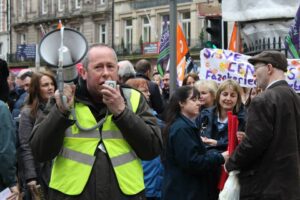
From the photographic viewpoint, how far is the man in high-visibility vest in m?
3.68

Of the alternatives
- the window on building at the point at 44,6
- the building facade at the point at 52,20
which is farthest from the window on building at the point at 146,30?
the window on building at the point at 44,6

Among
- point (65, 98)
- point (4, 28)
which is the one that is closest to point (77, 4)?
point (4, 28)

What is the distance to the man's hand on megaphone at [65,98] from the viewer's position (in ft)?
11.9

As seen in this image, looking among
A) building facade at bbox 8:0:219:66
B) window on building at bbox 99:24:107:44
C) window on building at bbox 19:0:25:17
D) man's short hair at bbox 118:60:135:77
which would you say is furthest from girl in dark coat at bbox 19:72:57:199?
window on building at bbox 19:0:25:17

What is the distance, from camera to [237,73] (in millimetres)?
8172

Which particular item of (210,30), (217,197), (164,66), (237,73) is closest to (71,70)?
(217,197)

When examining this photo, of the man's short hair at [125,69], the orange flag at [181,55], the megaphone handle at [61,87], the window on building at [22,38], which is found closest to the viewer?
the megaphone handle at [61,87]

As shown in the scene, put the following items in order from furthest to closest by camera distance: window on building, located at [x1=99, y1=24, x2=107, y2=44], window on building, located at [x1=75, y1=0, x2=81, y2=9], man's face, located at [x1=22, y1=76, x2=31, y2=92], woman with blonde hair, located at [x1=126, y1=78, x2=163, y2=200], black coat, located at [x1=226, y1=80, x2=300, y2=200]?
window on building, located at [x1=75, y1=0, x2=81, y2=9]
window on building, located at [x1=99, y1=24, x2=107, y2=44]
man's face, located at [x1=22, y1=76, x2=31, y2=92]
woman with blonde hair, located at [x1=126, y1=78, x2=163, y2=200]
black coat, located at [x1=226, y1=80, x2=300, y2=200]

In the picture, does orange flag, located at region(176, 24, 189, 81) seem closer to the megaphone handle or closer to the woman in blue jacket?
the woman in blue jacket

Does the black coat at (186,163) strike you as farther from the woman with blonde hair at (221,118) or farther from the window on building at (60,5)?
the window on building at (60,5)

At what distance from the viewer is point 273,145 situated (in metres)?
5.24

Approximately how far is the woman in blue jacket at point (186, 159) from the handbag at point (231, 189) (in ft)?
0.82

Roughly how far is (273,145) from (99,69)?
201 centimetres

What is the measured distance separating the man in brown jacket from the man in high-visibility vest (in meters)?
1.52
